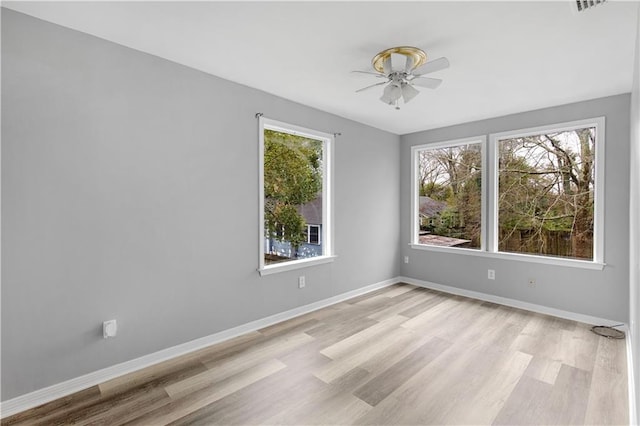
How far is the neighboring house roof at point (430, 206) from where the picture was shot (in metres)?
4.74

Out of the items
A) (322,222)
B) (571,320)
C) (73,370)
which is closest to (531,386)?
(571,320)

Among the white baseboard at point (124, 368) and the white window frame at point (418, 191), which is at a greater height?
the white window frame at point (418, 191)

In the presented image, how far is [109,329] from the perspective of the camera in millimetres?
2238

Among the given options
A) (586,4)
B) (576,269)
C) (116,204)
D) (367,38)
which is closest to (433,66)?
(367,38)

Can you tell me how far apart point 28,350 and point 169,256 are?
0.99 meters

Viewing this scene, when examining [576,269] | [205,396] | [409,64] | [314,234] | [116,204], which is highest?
[409,64]

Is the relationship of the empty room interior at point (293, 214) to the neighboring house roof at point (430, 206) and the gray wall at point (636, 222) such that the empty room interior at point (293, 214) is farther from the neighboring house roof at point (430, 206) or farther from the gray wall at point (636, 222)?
the neighboring house roof at point (430, 206)

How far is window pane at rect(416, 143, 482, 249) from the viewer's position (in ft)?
14.2

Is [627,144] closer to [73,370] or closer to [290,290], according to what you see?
[290,290]

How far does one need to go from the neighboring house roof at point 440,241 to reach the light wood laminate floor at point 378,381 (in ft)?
4.70

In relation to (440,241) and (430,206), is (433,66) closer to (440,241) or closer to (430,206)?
(430,206)

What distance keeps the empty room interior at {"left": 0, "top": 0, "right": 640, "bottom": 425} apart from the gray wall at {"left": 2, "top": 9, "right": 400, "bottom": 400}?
15mm

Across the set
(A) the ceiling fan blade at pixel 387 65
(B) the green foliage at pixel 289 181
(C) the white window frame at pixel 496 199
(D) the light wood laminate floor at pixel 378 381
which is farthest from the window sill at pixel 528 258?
(A) the ceiling fan blade at pixel 387 65

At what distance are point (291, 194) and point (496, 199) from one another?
8.90 ft
